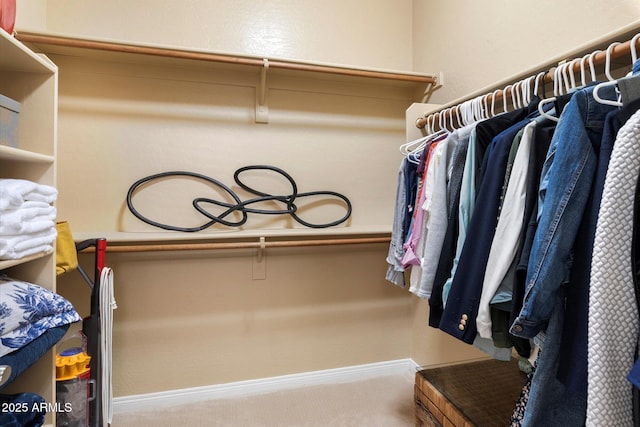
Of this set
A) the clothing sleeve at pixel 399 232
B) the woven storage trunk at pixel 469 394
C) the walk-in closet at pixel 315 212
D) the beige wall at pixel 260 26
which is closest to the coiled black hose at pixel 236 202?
the walk-in closet at pixel 315 212

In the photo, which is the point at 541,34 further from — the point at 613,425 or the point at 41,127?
the point at 41,127

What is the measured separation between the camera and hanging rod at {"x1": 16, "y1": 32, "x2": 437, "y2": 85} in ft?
5.14

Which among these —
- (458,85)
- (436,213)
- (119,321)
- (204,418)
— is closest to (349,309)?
(204,418)

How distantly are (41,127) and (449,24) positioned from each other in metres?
2.10

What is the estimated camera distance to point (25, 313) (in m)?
1.08

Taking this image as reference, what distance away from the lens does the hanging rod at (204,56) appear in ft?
5.14

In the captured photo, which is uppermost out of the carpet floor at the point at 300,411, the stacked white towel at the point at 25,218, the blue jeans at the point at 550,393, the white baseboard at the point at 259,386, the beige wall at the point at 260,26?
the beige wall at the point at 260,26

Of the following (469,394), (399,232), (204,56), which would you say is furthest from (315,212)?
(469,394)

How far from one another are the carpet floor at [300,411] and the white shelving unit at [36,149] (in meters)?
0.65

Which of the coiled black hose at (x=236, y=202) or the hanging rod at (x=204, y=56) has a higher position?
the hanging rod at (x=204, y=56)

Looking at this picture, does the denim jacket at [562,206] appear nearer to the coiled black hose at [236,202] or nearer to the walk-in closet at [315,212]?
the walk-in closet at [315,212]

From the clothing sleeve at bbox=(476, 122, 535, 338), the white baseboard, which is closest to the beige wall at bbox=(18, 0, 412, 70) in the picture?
the clothing sleeve at bbox=(476, 122, 535, 338)

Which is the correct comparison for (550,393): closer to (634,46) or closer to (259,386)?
(634,46)

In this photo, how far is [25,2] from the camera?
1.60 meters
